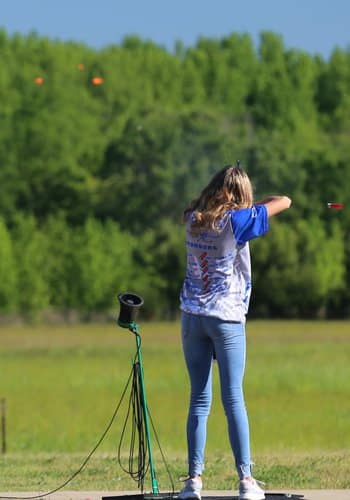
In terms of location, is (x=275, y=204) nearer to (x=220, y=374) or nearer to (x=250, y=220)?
(x=250, y=220)

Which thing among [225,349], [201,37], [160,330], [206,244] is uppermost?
[201,37]

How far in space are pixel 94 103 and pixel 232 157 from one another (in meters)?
18.7

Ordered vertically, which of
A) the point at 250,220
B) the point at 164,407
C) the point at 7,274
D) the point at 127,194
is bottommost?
the point at 7,274

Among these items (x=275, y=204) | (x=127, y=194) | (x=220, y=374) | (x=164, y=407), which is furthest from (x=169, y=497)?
(x=127, y=194)

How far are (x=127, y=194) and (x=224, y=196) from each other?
8448 cm

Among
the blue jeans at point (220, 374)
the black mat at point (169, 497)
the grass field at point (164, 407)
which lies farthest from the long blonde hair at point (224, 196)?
the grass field at point (164, 407)

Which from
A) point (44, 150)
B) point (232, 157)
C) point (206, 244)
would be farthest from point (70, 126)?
point (206, 244)

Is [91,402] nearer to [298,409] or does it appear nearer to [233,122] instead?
[298,409]

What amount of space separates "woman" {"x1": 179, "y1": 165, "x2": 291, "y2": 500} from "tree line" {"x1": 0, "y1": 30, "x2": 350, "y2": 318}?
77.7 meters

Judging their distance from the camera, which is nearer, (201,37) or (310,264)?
(310,264)

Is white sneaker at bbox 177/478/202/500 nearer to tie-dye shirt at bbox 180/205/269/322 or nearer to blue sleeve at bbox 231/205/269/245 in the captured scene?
tie-dye shirt at bbox 180/205/269/322

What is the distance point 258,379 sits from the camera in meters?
40.5

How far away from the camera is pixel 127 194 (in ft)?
304

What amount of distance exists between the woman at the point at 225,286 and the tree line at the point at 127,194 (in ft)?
255
